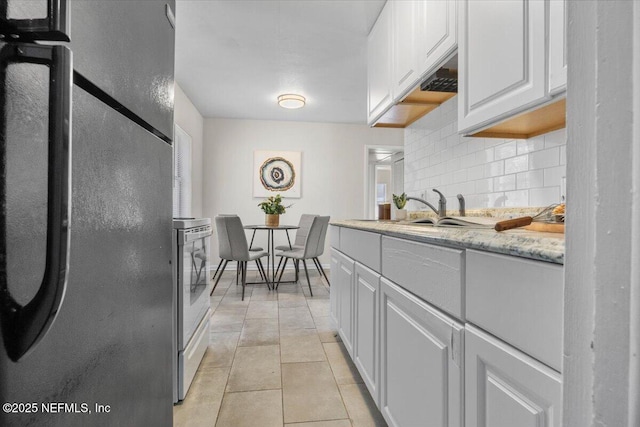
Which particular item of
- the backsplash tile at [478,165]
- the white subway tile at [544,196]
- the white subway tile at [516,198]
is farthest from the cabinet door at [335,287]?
the white subway tile at [544,196]

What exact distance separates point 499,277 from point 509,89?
Answer: 78 cm

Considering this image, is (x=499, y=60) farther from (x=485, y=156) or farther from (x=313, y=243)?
(x=313, y=243)

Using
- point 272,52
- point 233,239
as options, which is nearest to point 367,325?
point 233,239

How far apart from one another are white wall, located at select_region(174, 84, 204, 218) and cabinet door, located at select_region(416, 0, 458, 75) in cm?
323

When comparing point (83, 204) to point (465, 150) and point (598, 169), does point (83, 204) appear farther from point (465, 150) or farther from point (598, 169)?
point (465, 150)

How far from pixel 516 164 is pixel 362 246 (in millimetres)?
804

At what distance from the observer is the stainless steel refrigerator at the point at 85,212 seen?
15.6 inches

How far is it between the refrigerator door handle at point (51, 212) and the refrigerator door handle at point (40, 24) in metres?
0.02

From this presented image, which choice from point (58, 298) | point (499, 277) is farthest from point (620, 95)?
point (58, 298)

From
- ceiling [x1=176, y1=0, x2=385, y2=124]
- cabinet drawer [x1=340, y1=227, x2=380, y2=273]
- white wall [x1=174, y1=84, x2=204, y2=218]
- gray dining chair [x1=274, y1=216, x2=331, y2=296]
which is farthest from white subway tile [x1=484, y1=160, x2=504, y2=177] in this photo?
white wall [x1=174, y1=84, x2=204, y2=218]

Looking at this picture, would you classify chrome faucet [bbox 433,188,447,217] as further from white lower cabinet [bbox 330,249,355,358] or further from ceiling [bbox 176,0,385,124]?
A: ceiling [bbox 176,0,385,124]

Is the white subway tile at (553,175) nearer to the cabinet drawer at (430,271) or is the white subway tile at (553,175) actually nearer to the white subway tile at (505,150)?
the white subway tile at (505,150)

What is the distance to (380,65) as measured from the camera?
2.29 metres

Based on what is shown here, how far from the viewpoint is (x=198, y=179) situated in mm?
5090
